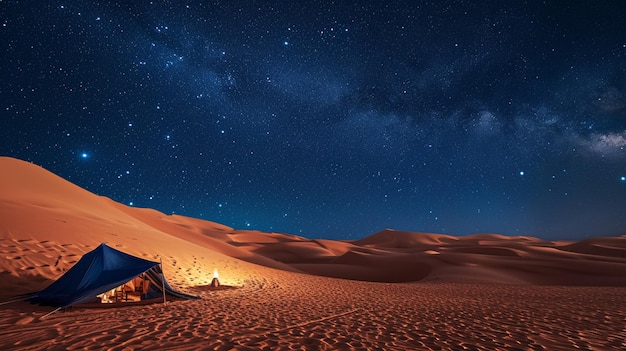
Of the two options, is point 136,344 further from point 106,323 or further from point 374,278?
point 374,278

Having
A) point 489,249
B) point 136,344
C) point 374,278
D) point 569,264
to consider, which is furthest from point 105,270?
point 489,249

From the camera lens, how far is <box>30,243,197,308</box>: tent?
10.4m

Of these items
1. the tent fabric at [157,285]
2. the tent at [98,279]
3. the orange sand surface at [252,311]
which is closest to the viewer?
the orange sand surface at [252,311]

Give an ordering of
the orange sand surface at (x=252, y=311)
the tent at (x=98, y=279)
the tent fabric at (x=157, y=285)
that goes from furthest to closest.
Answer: the tent fabric at (x=157, y=285) < the tent at (x=98, y=279) < the orange sand surface at (x=252, y=311)

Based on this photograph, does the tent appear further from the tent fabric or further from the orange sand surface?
the orange sand surface

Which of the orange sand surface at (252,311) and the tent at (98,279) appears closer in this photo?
the orange sand surface at (252,311)

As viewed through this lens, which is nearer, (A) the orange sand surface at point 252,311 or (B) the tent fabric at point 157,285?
(A) the orange sand surface at point 252,311

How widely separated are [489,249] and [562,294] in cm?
2952

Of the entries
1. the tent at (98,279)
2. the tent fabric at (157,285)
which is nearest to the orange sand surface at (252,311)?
the tent at (98,279)

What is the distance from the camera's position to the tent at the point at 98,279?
34.0 ft

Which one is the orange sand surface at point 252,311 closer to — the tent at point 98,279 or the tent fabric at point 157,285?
the tent at point 98,279

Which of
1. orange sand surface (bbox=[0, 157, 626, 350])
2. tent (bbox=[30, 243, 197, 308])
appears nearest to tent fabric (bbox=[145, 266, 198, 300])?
tent (bbox=[30, 243, 197, 308])

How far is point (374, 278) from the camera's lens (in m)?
30.0

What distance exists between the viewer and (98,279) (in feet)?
36.5
